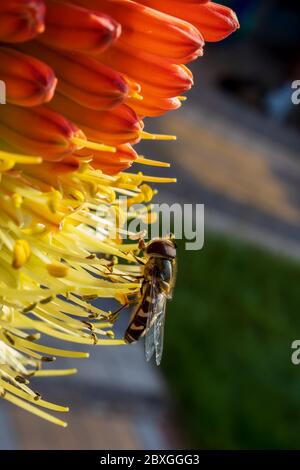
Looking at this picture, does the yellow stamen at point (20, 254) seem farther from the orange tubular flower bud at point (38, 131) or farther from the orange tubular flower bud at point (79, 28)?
the orange tubular flower bud at point (79, 28)

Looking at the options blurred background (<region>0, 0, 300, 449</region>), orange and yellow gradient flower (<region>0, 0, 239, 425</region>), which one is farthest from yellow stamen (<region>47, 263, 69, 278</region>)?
blurred background (<region>0, 0, 300, 449</region>)

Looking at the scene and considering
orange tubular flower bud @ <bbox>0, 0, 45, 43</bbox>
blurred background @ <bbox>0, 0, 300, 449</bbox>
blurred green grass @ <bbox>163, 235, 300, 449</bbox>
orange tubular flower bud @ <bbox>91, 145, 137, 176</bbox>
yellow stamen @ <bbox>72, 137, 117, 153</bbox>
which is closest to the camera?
orange tubular flower bud @ <bbox>0, 0, 45, 43</bbox>

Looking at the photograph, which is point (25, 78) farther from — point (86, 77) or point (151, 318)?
point (151, 318)

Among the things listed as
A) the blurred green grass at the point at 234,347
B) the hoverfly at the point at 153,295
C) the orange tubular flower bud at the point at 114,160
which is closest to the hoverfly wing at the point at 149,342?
the hoverfly at the point at 153,295

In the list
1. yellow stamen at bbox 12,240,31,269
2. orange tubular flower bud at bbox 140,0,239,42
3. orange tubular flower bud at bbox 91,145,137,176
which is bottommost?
yellow stamen at bbox 12,240,31,269

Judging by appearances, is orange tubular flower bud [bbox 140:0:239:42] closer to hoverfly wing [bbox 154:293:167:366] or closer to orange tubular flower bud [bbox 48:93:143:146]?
orange tubular flower bud [bbox 48:93:143:146]

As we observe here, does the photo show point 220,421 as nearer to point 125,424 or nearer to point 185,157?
point 125,424

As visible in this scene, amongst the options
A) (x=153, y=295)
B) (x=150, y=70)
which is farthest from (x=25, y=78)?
(x=153, y=295)

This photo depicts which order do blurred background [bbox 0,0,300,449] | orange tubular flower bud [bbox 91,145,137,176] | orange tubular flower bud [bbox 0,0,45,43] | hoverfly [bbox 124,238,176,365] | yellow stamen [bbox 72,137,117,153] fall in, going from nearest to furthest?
orange tubular flower bud [bbox 0,0,45,43] → yellow stamen [bbox 72,137,117,153] → orange tubular flower bud [bbox 91,145,137,176] → hoverfly [bbox 124,238,176,365] → blurred background [bbox 0,0,300,449]
